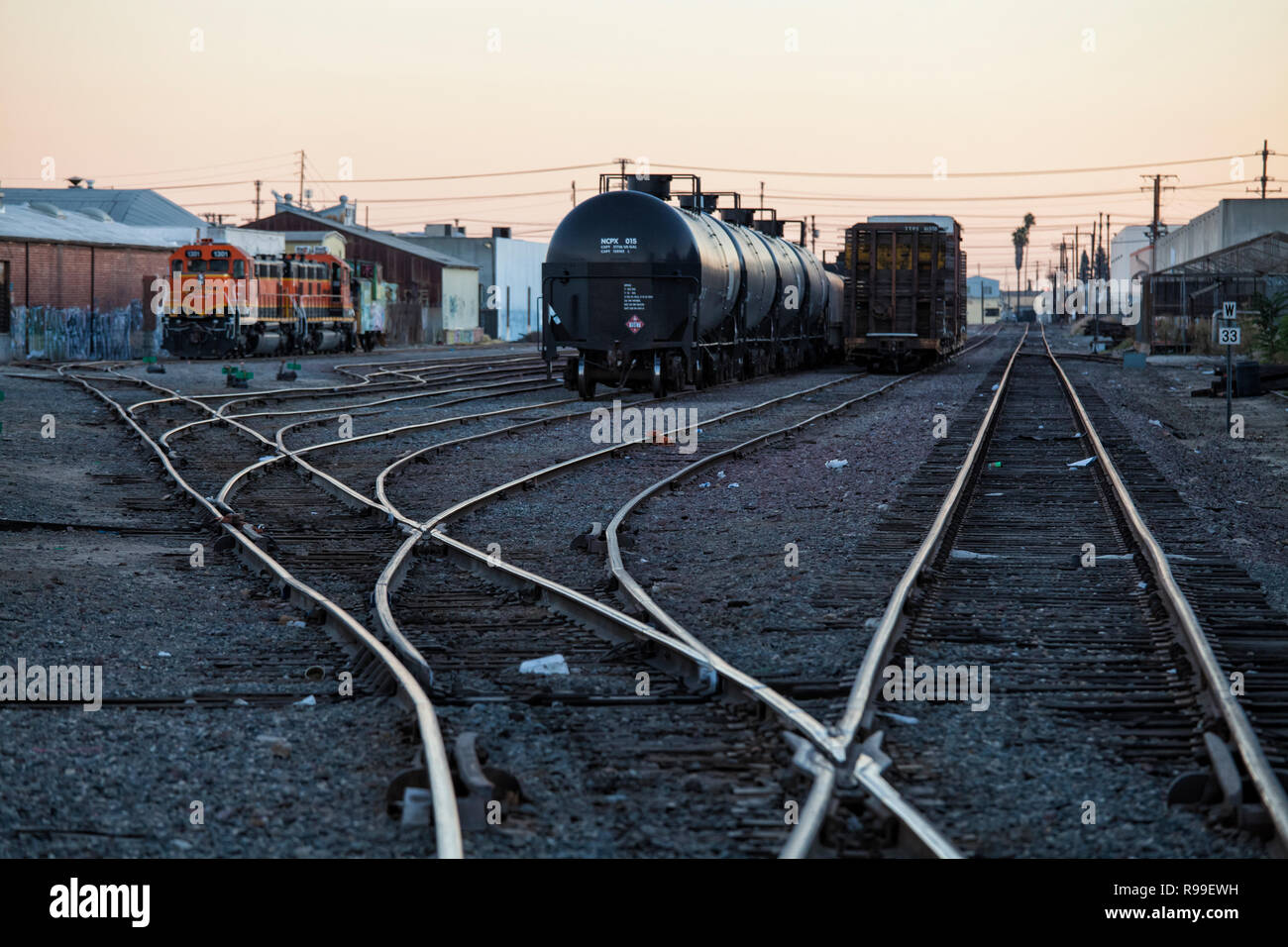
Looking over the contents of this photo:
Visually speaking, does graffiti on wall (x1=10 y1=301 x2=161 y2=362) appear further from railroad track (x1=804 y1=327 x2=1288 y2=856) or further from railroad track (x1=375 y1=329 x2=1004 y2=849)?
railroad track (x1=804 y1=327 x2=1288 y2=856)

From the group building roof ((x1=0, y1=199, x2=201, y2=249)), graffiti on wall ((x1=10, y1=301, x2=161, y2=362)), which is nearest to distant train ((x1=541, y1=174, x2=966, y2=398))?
graffiti on wall ((x1=10, y1=301, x2=161, y2=362))

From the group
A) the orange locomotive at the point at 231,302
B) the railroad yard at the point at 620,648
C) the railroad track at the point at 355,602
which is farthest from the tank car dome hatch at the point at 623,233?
the orange locomotive at the point at 231,302

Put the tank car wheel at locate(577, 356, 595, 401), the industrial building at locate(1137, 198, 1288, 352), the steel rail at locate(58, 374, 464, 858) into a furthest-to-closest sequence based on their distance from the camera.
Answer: the industrial building at locate(1137, 198, 1288, 352), the tank car wheel at locate(577, 356, 595, 401), the steel rail at locate(58, 374, 464, 858)

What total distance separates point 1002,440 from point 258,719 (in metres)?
15.3

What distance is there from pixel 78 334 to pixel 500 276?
4584 cm

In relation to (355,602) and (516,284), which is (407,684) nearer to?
(355,602)

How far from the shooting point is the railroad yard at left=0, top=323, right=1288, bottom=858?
5.24m

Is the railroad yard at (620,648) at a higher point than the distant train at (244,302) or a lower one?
lower

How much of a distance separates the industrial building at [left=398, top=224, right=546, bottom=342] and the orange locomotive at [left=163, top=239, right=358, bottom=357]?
3704 centimetres

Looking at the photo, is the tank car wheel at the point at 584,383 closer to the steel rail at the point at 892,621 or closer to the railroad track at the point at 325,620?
the railroad track at the point at 325,620

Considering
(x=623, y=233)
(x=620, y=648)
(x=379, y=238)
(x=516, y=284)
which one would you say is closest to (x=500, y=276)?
(x=516, y=284)

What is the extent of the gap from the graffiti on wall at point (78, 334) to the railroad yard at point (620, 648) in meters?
28.1

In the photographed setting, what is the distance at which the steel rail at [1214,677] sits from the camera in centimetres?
509
